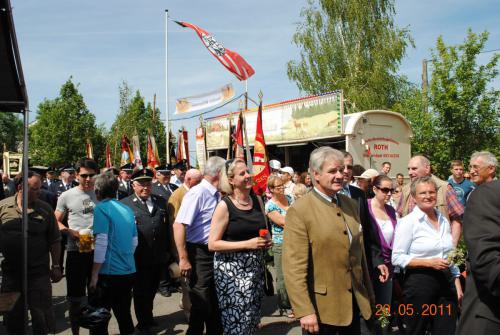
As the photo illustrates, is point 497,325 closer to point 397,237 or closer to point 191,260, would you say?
point 397,237

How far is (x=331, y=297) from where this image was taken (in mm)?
3154

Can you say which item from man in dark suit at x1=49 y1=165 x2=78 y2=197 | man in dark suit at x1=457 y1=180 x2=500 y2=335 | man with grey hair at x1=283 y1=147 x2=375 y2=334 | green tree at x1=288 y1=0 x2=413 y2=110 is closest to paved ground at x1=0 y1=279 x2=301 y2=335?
man with grey hair at x1=283 y1=147 x2=375 y2=334

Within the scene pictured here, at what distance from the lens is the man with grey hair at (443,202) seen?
531 cm

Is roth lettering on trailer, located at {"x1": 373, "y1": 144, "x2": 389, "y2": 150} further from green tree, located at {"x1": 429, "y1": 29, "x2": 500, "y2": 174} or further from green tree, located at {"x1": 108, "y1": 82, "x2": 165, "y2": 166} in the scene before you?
green tree, located at {"x1": 108, "y1": 82, "x2": 165, "y2": 166}

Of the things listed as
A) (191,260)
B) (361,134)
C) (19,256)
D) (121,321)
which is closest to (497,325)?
(191,260)

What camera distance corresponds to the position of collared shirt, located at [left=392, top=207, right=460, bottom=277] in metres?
4.09

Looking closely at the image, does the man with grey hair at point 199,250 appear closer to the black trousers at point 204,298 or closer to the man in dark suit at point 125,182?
the black trousers at point 204,298

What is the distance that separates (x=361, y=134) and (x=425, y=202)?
30.2 ft

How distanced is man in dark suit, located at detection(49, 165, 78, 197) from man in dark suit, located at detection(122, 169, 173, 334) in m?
5.50

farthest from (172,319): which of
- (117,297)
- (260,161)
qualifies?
(260,161)

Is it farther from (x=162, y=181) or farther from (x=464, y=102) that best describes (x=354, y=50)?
(x=162, y=181)

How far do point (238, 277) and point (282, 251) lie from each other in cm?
95

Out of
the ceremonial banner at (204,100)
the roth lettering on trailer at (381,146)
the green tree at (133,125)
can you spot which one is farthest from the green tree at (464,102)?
the green tree at (133,125)

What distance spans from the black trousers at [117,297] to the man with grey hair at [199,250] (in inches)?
23.9
